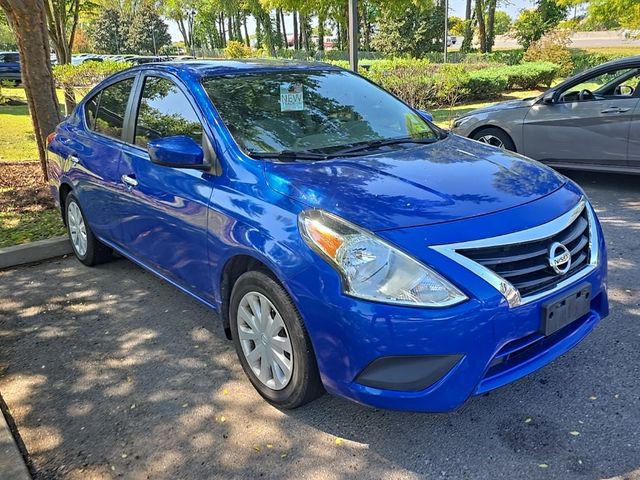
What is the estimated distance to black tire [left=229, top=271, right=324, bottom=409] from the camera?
2.60 meters

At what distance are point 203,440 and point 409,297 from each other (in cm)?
124

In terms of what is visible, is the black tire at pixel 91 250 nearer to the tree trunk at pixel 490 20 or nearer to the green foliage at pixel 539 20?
the tree trunk at pixel 490 20

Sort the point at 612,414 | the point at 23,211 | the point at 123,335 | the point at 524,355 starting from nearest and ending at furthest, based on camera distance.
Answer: the point at 524,355 < the point at 612,414 < the point at 123,335 < the point at 23,211

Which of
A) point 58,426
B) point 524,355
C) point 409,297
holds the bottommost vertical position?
point 58,426

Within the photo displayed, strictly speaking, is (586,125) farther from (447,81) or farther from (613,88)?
(447,81)

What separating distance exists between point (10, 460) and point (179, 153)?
1.66m

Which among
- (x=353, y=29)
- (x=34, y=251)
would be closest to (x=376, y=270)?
(x=34, y=251)

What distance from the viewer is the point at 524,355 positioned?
8.51ft

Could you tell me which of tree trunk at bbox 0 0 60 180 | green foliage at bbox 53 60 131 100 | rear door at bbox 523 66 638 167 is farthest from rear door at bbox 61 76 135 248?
green foliage at bbox 53 60 131 100

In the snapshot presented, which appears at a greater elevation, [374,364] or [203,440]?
[374,364]

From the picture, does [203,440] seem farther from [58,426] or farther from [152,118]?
[152,118]

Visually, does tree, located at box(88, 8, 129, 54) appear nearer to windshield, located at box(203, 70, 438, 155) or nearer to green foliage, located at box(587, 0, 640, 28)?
green foliage, located at box(587, 0, 640, 28)

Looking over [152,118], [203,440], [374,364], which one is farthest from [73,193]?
[374,364]

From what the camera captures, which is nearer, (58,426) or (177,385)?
(58,426)
